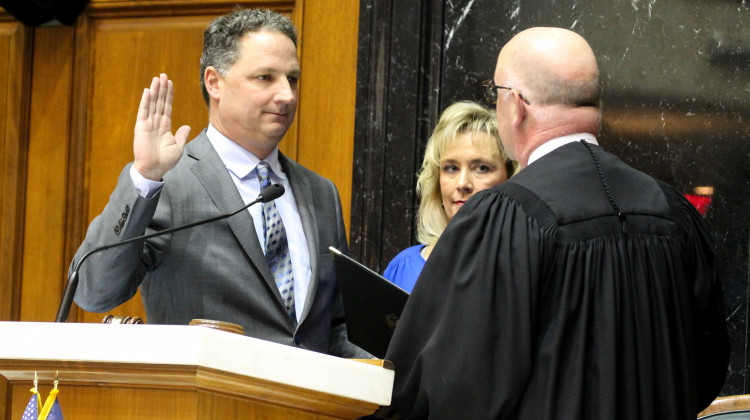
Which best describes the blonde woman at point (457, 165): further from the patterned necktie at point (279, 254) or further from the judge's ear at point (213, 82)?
the judge's ear at point (213, 82)

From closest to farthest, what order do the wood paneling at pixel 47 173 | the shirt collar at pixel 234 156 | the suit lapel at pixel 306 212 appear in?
the suit lapel at pixel 306 212
the shirt collar at pixel 234 156
the wood paneling at pixel 47 173

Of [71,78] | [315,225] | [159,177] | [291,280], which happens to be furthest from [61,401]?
[71,78]

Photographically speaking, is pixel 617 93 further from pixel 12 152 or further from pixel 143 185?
pixel 12 152

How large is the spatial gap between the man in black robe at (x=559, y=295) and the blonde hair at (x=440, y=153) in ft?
4.13

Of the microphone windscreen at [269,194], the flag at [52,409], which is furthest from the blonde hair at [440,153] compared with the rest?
the flag at [52,409]

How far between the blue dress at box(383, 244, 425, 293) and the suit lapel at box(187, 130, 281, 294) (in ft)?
2.57

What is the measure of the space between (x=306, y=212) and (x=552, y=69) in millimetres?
1005

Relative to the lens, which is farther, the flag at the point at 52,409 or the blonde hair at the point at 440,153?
the blonde hair at the point at 440,153

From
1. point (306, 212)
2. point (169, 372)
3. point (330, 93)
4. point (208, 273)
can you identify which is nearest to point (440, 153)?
point (330, 93)

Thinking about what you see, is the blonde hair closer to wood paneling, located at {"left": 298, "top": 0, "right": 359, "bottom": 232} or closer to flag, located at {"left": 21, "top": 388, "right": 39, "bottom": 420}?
wood paneling, located at {"left": 298, "top": 0, "right": 359, "bottom": 232}

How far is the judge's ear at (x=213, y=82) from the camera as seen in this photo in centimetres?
313

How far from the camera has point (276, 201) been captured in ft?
10.0

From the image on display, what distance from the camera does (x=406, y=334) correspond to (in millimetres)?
2119

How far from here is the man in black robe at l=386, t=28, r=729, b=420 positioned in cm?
203
